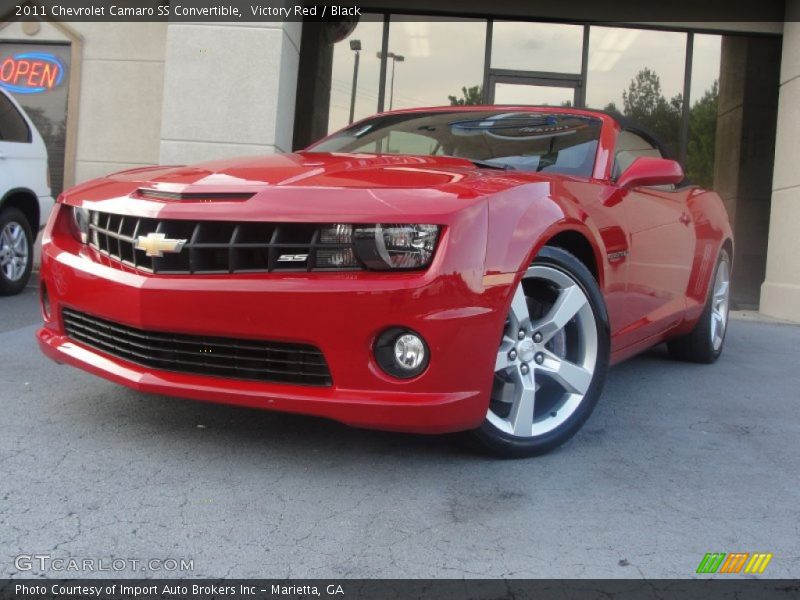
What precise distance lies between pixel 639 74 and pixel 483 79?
1.92m

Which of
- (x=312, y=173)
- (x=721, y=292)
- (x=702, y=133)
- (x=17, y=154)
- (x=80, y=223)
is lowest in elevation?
(x=721, y=292)

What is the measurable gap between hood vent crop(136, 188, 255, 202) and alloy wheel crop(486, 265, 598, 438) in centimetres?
92

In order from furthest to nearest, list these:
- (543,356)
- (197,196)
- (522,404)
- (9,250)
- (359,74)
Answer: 1. (359,74)
2. (9,250)
3. (543,356)
4. (522,404)
5. (197,196)

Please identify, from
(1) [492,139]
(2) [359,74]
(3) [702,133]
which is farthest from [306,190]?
(3) [702,133]

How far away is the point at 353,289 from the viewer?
2236 mm

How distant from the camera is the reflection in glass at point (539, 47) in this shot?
31.2 ft

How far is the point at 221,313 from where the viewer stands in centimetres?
231

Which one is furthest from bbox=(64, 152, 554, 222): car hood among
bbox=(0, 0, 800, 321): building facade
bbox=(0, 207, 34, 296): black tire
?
bbox=(0, 0, 800, 321): building facade

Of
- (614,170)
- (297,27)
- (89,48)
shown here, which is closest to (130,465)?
(614,170)

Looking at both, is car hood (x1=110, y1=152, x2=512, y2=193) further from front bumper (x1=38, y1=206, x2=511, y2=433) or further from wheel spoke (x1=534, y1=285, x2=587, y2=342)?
wheel spoke (x1=534, y1=285, x2=587, y2=342)

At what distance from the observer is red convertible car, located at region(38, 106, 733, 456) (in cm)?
227

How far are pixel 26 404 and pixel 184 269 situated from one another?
1133mm

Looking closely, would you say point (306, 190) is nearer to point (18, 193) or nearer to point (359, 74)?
point (18, 193)

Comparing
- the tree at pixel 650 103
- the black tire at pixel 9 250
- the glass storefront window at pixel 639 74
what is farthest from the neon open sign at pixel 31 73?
the tree at pixel 650 103
